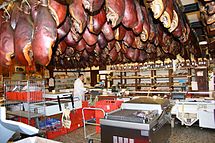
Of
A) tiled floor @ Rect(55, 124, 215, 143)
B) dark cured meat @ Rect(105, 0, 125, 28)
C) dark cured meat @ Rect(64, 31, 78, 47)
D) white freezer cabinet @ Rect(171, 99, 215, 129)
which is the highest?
dark cured meat @ Rect(105, 0, 125, 28)

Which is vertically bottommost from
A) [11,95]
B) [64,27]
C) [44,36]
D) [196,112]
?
[196,112]

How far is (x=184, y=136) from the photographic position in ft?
15.9

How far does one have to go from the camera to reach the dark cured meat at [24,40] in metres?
0.94

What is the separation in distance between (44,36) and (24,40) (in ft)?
0.66

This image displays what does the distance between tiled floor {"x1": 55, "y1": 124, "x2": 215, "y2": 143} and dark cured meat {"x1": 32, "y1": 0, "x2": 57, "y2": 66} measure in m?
4.25

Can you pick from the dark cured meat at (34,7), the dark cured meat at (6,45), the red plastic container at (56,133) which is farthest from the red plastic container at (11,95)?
the dark cured meat at (34,7)

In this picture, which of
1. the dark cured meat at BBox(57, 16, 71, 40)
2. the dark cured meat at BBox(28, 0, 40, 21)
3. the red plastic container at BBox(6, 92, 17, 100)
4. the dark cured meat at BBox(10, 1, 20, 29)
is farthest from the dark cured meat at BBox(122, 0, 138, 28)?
the red plastic container at BBox(6, 92, 17, 100)

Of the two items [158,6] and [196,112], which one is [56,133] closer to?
[196,112]

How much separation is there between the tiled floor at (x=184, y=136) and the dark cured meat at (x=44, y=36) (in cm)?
425

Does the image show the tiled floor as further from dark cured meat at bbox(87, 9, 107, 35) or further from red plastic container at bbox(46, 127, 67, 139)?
dark cured meat at bbox(87, 9, 107, 35)

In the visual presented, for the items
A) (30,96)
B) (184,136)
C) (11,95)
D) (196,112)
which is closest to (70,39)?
(30,96)

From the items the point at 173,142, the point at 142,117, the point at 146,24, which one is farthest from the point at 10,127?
the point at 173,142

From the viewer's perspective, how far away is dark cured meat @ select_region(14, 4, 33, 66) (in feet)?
3.07

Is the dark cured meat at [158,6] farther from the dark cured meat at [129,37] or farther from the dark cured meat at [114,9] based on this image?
the dark cured meat at [129,37]
